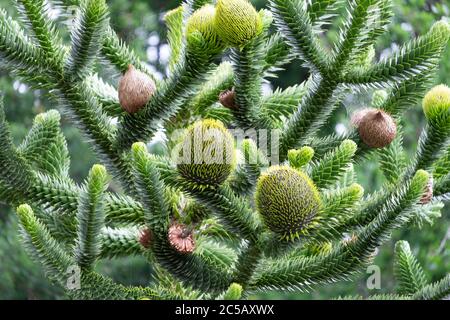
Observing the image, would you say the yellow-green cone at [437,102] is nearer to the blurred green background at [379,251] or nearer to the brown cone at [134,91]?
the brown cone at [134,91]

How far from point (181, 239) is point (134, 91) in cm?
43

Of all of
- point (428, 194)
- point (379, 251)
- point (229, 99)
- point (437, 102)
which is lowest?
point (379, 251)

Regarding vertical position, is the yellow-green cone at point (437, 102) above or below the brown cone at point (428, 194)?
above

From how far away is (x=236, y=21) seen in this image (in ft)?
6.38

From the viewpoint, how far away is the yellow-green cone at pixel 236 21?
1934 mm

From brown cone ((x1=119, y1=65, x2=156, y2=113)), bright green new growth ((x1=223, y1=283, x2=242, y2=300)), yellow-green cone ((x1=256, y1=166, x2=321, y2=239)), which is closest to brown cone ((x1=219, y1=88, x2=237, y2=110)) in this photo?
brown cone ((x1=119, y1=65, x2=156, y2=113))

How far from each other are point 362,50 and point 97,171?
84 centimetres

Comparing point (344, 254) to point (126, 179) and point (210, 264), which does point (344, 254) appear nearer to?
point (210, 264)

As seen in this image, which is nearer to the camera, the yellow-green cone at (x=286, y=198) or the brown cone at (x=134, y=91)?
the yellow-green cone at (x=286, y=198)

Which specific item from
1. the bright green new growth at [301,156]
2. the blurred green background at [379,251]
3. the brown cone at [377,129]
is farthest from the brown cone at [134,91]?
the blurred green background at [379,251]

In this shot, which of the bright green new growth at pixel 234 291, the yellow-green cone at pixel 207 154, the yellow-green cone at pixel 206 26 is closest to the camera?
the bright green new growth at pixel 234 291

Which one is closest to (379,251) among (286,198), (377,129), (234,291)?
(377,129)

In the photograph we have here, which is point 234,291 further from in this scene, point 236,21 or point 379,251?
point 379,251

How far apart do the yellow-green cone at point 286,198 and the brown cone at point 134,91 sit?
1.72ft
